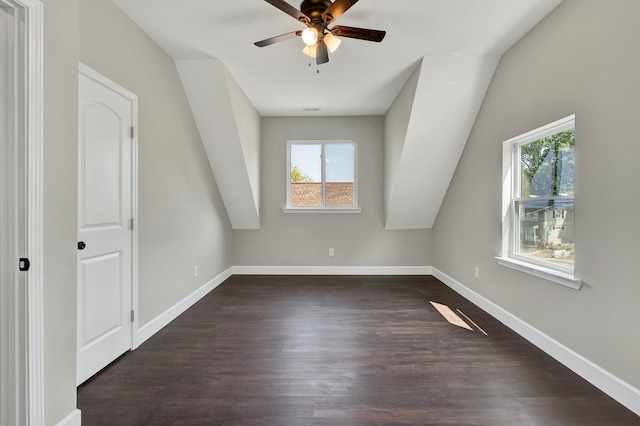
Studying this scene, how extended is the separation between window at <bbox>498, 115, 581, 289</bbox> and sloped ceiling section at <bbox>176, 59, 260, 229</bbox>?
2.93 meters

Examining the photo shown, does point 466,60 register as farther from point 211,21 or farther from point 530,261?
point 211,21

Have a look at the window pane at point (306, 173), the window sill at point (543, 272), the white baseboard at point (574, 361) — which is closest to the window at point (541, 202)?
the window sill at point (543, 272)

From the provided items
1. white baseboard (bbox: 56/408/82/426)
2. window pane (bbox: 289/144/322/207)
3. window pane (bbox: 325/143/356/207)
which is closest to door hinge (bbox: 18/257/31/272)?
white baseboard (bbox: 56/408/82/426)

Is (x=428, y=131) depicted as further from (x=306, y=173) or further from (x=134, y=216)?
(x=134, y=216)

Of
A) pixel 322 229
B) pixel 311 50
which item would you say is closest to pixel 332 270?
pixel 322 229

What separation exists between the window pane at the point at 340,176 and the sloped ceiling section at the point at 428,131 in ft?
1.94

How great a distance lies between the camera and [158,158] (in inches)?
106

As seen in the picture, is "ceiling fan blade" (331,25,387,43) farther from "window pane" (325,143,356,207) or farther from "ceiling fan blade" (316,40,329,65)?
"window pane" (325,143,356,207)

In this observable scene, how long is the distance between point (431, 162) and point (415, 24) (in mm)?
1821

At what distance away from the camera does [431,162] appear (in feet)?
12.7

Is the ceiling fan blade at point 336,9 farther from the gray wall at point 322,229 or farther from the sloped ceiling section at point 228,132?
the gray wall at point 322,229

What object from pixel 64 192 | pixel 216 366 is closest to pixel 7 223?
pixel 64 192

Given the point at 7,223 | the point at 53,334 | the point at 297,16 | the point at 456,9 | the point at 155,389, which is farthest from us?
the point at 456,9

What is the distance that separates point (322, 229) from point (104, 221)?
325 cm
